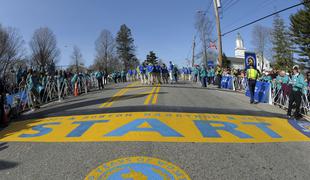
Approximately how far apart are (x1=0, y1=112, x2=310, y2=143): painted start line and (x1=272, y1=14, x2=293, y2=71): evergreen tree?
60.8m

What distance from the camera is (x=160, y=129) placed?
6.23 m

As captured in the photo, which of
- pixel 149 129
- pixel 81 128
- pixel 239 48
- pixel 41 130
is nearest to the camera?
pixel 149 129

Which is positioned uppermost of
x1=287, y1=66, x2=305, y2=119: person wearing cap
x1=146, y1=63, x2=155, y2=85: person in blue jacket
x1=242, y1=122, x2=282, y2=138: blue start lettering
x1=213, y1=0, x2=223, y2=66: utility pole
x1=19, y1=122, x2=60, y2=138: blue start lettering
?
x1=213, y1=0, x2=223, y2=66: utility pole

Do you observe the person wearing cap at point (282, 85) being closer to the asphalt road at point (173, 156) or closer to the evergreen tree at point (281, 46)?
the asphalt road at point (173, 156)

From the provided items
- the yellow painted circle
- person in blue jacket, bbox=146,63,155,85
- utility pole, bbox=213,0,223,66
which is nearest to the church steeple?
utility pole, bbox=213,0,223,66

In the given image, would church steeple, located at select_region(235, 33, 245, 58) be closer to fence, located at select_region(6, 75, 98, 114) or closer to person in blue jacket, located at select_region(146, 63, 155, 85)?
person in blue jacket, located at select_region(146, 63, 155, 85)

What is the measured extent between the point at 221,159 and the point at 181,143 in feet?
3.35

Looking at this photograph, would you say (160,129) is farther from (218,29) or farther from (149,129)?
(218,29)

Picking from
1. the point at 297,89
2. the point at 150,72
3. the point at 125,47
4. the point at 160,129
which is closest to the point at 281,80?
the point at 297,89

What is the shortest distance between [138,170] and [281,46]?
72.5 metres

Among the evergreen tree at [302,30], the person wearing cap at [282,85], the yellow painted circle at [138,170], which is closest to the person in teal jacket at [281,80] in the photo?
the person wearing cap at [282,85]

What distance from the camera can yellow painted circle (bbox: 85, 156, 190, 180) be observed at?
3857mm

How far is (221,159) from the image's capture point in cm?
456

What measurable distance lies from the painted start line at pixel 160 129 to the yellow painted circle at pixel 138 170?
1108 millimetres
